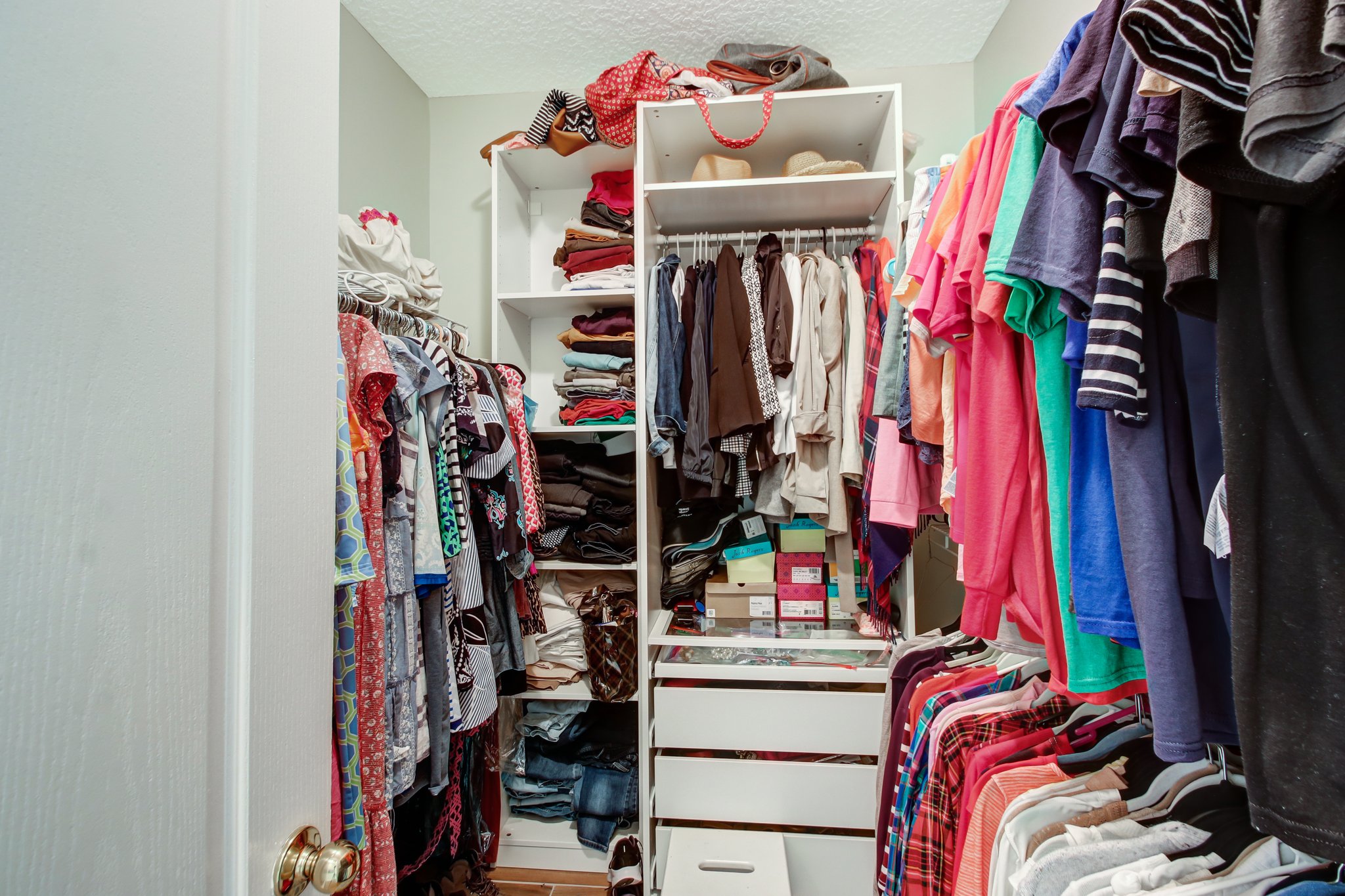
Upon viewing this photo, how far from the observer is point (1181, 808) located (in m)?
0.77

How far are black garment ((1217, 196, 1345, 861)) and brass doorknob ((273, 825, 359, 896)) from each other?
2.24ft

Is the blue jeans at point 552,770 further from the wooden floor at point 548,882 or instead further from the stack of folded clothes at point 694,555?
the stack of folded clothes at point 694,555

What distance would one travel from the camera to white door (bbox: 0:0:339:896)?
310 mm

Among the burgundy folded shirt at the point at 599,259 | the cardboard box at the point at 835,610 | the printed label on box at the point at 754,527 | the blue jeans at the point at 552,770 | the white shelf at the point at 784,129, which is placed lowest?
the blue jeans at the point at 552,770

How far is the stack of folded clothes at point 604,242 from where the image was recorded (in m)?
2.03

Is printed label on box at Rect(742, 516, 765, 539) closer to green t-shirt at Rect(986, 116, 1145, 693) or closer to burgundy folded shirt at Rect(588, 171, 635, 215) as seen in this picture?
burgundy folded shirt at Rect(588, 171, 635, 215)

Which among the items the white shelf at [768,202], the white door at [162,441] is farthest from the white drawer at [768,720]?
the white shelf at [768,202]

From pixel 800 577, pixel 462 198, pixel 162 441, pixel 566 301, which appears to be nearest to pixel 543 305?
pixel 566 301

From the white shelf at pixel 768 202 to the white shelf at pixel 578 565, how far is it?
3.66 ft

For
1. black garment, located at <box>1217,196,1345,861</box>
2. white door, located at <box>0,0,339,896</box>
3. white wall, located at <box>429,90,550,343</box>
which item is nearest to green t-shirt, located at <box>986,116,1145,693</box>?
black garment, located at <box>1217,196,1345,861</box>

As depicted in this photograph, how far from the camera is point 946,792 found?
106 cm

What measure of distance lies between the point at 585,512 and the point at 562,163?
1.18m

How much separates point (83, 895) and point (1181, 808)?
1.05m

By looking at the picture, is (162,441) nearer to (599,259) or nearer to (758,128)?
(599,259)
